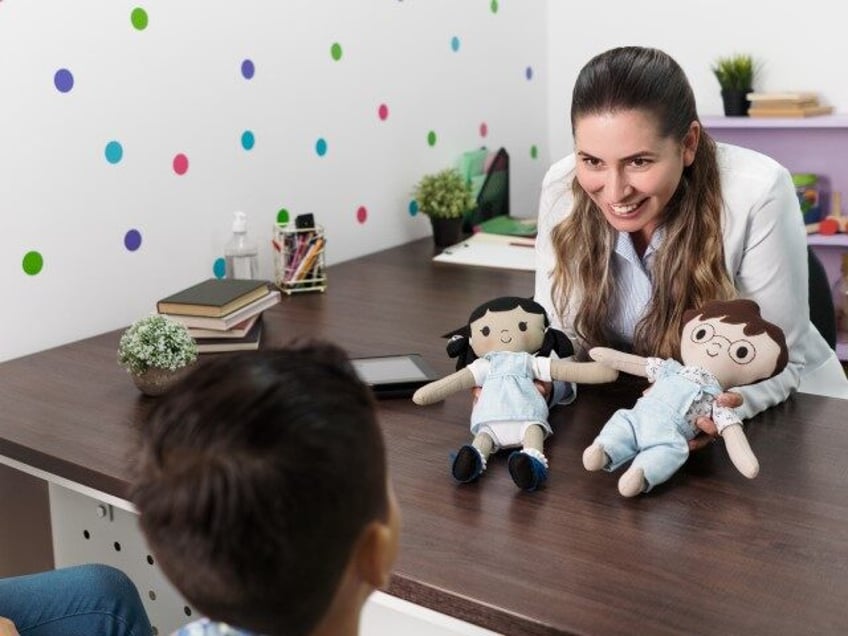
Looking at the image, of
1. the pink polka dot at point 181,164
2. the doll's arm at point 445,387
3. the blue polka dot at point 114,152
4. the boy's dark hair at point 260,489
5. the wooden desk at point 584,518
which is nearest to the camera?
the boy's dark hair at point 260,489

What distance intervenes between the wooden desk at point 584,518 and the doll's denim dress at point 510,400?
4cm

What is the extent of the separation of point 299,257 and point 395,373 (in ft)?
2.16

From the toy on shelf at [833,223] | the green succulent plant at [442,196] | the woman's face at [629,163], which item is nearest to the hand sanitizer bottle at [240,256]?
the green succulent plant at [442,196]

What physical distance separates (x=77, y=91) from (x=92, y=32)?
4.0 inches

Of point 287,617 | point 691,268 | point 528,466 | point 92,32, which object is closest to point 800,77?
point 691,268

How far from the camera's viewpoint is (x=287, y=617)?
2.32 feet

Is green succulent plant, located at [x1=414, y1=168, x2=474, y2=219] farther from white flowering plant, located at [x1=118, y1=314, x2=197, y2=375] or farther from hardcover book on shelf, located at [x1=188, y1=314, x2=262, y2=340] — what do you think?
white flowering plant, located at [x1=118, y1=314, x2=197, y2=375]


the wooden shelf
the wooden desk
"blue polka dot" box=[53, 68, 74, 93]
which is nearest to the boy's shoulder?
the wooden desk

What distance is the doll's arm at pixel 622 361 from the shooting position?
135 centimetres

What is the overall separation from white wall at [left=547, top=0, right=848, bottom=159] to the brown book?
50 mm

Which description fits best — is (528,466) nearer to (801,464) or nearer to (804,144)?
(801,464)

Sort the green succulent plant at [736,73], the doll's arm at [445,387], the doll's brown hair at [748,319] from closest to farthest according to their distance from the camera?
the doll's brown hair at [748,319], the doll's arm at [445,387], the green succulent plant at [736,73]

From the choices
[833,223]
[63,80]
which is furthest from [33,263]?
[833,223]

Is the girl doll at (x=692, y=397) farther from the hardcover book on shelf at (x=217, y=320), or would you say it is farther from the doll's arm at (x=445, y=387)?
the hardcover book on shelf at (x=217, y=320)
